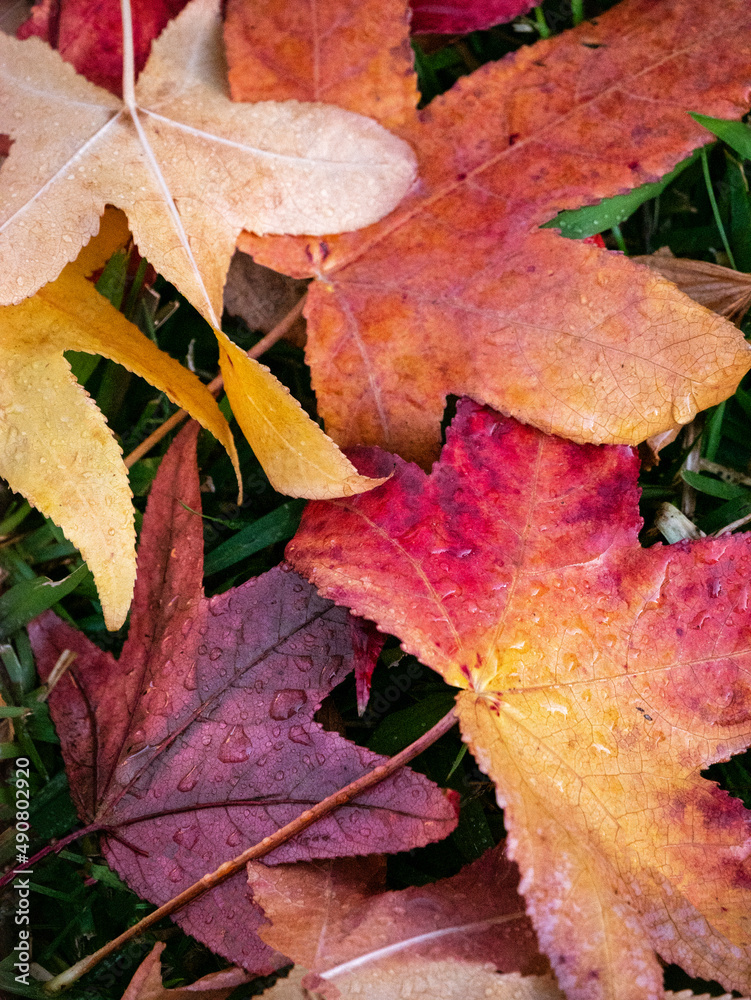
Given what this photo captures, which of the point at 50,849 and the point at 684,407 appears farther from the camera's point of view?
the point at 50,849

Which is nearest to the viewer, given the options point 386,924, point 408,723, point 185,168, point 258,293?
point 386,924

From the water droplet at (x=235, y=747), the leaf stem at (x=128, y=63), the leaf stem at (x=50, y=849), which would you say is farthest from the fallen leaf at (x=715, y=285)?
the leaf stem at (x=50, y=849)

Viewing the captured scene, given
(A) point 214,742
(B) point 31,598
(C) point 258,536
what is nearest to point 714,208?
(C) point 258,536

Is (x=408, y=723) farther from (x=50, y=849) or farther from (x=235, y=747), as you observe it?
(x=50, y=849)

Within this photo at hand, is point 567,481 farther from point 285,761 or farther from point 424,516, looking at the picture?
point 285,761

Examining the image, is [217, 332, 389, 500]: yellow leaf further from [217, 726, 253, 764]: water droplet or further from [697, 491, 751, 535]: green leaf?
[697, 491, 751, 535]: green leaf

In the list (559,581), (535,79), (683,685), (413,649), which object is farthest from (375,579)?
(535,79)

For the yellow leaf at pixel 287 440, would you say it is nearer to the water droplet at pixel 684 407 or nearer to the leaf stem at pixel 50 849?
the water droplet at pixel 684 407

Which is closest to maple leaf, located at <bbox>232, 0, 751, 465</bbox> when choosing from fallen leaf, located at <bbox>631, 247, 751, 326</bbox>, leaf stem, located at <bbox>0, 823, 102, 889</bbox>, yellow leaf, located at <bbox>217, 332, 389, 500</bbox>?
yellow leaf, located at <bbox>217, 332, 389, 500</bbox>
